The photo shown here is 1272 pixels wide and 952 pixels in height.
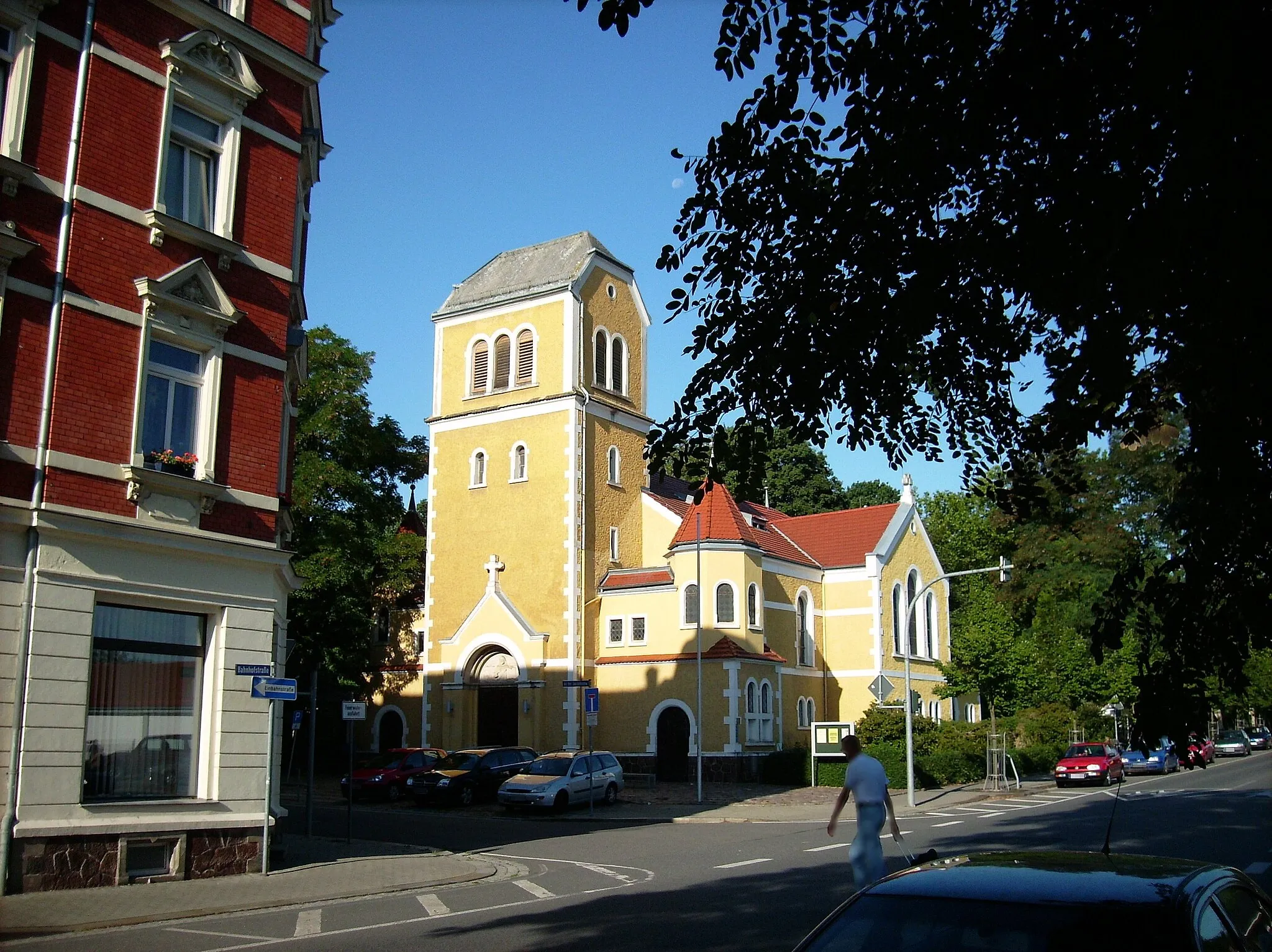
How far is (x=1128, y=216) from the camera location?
6195 mm

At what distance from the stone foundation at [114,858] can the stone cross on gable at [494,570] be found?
24.9m

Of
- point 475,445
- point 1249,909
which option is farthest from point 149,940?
point 475,445

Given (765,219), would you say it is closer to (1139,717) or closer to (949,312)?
(949,312)

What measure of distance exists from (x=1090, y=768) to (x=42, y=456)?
34.2 metres

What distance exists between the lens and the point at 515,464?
41625mm

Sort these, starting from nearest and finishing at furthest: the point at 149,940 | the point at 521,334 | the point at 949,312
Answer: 1. the point at 949,312
2. the point at 149,940
3. the point at 521,334

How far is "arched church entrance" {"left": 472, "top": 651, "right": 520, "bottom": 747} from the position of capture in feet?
131

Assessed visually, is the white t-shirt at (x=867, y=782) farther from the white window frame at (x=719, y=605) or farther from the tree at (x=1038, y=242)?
the white window frame at (x=719, y=605)

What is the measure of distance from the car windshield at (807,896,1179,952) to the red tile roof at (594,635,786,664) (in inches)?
1320

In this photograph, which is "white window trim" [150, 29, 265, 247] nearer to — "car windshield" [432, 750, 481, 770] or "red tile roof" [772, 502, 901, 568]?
"car windshield" [432, 750, 481, 770]

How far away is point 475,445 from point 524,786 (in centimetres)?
1748

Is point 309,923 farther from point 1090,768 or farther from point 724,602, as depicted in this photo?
point 1090,768

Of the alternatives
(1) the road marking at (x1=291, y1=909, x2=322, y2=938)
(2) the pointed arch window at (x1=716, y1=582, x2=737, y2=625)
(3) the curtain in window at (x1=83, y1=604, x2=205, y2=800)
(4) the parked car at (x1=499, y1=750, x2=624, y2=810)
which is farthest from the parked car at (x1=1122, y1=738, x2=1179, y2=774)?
(1) the road marking at (x1=291, y1=909, x2=322, y2=938)

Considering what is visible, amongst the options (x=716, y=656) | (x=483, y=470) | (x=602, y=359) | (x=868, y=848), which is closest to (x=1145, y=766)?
(x=716, y=656)
